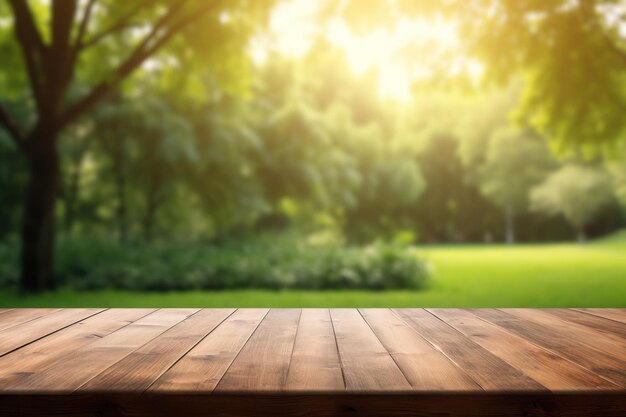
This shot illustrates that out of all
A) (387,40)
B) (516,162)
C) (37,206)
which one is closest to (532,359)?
(37,206)

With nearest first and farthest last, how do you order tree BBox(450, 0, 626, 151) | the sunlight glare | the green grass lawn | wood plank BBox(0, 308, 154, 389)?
1. wood plank BBox(0, 308, 154, 389)
2. the green grass lawn
3. tree BBox(450, 0, 626, 151)
4. the sunlight glare

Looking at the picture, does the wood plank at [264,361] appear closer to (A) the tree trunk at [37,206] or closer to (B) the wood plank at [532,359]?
(B) the wood plank at [532,359]

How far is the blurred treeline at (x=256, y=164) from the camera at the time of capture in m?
15.0

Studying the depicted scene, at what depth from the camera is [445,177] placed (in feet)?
145

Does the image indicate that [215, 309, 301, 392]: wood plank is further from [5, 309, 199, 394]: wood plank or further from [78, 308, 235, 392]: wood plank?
[5, 309, 199, 394]: wood plank

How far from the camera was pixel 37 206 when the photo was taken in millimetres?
9570

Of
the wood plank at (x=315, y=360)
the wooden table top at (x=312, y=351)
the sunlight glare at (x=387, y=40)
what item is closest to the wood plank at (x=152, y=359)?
the wooden table top at (x=312, y=351)

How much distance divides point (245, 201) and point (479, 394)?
44.4 feet

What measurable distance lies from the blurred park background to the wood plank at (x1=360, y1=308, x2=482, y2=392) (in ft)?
18.3

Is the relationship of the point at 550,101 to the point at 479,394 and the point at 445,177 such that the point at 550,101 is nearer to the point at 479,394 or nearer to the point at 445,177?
the point at 479,394

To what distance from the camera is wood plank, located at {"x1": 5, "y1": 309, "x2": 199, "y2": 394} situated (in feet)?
5.86

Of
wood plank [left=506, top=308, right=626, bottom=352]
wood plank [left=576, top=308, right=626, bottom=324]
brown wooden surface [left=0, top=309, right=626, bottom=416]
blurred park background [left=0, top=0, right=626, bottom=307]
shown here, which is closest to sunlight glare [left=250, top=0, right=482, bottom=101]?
blurred park background [left=0, top=0, right=626, bottom=307]

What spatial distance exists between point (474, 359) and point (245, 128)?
1392 centimetres

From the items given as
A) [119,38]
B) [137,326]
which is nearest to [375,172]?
[119,38]
